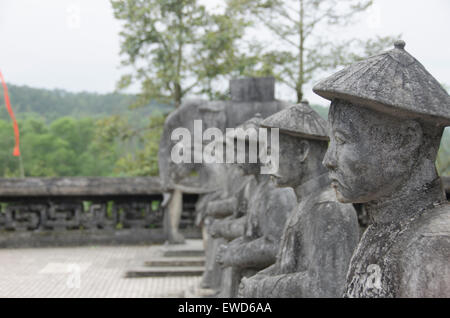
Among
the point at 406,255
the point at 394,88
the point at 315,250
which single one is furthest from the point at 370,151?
the point at 315,250

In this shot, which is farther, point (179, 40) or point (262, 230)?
point (179, 40)

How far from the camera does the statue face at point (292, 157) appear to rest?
4.21 m

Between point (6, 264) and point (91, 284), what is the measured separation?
96.4 inches

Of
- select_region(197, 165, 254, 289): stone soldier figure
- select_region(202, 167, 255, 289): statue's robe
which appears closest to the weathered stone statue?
select_region(202, 167, 255, 289): statue's robe

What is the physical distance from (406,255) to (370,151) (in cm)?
45

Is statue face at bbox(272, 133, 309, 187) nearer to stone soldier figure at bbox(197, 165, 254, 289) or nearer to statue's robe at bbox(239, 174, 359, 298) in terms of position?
statue's robe at bbox(239, 174, 359, 298)

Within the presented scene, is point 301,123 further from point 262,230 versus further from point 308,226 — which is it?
point 262,230

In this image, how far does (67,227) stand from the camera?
13914mm

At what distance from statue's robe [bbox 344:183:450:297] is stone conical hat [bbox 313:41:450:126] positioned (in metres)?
0.34

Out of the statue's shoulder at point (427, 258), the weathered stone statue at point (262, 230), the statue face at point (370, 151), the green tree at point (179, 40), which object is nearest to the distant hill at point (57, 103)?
the green tree at point (179, 40)

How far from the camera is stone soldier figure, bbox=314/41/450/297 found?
2400 mm

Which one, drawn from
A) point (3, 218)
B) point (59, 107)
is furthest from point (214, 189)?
point (59, 107)

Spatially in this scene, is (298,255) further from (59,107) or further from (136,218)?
(59,107)

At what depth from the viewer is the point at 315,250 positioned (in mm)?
3746
